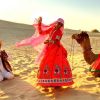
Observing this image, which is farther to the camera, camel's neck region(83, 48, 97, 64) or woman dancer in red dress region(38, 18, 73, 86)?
camel's neck region(83, 48, 97, 64)

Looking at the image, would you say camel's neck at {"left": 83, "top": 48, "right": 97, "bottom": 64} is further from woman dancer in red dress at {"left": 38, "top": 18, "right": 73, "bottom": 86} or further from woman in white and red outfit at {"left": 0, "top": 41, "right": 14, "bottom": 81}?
woman in white and red outfit at {"left": 0, "top": 41, "right": 14, "bottom": 81}

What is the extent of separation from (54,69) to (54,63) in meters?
0.16

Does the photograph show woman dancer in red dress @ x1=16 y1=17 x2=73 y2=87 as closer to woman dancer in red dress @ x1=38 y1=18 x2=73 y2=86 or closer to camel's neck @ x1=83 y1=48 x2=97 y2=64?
woman dancer in red dress @ x1=38 y1=18 x2=73 y2=86

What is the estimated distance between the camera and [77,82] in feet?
34.6

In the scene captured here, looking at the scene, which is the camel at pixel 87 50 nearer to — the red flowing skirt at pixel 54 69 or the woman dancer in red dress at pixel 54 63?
the woman dancer in red dress at pixel 54 63

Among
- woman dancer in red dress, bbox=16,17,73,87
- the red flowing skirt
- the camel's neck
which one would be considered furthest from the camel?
the red flowing skirt

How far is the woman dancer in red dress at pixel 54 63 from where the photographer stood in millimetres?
9375

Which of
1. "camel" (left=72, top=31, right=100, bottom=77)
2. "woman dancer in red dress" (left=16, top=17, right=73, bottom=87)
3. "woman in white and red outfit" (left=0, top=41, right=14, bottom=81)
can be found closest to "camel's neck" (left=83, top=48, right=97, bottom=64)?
"camel" (left=72, top=31, right=100, bottom=77)

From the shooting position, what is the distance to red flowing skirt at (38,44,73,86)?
30.7 ft

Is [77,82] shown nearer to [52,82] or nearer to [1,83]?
[52,82]

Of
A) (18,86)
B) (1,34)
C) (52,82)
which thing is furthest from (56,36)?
(1,34)

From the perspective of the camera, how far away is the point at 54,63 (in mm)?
9469

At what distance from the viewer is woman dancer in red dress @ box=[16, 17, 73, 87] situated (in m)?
9.38

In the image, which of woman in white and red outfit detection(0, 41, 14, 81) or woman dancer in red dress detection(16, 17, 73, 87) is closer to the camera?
woman dancer in red dress detection(16, 17, 73, 87)
